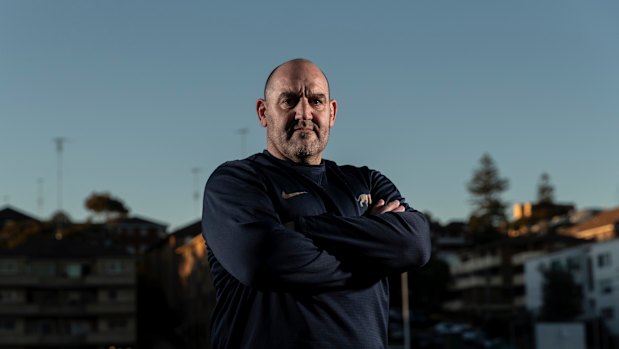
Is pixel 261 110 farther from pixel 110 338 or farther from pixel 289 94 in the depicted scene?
pixel 110 338

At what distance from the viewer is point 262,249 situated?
373 centimetres

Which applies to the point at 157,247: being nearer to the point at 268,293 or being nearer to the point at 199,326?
the point at 199,326

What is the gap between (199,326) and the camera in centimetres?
12344

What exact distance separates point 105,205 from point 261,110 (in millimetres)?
134937

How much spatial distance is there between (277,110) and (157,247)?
144382 mm

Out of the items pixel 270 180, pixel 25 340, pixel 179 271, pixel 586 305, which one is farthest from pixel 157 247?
pixel 270 180

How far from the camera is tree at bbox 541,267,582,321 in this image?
103m

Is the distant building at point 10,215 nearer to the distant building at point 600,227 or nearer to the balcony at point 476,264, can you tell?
the balcony at point 476,264

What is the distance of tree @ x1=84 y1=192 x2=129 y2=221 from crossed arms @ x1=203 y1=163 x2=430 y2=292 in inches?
5219

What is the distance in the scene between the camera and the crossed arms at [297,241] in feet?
12.2

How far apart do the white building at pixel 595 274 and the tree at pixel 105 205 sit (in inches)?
1984

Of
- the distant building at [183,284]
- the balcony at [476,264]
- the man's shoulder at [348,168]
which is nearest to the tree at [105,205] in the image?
the distant building at [183,284]

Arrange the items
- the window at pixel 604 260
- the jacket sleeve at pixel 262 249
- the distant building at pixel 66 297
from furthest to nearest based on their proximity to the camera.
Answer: the distant building at pixel 66 297
the window at pixel 604 260
the jacket sleeve at pixel 262 249

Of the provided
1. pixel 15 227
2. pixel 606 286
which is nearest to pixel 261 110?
pixel 606 286
